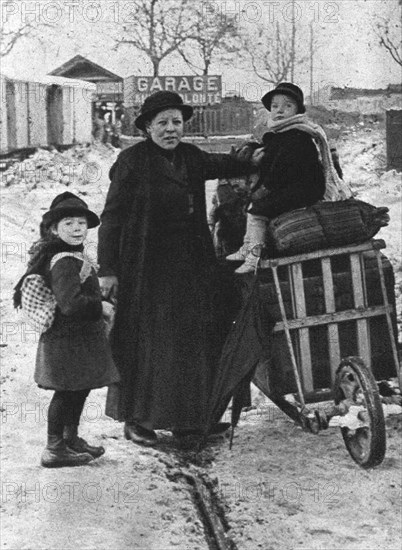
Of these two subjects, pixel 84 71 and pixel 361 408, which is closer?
pixel 361 408

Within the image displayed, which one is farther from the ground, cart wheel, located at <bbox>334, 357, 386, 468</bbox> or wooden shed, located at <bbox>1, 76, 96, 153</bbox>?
wooden shed, located at <bbox>1, 76, 96, 153</bbox>

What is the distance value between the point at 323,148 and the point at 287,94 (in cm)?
26

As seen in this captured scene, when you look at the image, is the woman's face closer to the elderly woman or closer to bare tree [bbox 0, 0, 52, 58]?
the elderly woman

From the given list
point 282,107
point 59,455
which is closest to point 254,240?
point 282,107

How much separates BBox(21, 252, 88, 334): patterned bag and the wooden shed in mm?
558

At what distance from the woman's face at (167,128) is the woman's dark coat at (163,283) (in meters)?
0.05

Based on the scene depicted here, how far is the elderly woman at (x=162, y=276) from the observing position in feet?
10.2

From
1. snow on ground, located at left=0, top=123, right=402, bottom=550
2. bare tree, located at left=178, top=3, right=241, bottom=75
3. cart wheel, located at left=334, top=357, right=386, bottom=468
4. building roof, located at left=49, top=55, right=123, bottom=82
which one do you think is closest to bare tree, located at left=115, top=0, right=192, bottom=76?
bare tree, located at left=178, top=3, right=241, bottom=75

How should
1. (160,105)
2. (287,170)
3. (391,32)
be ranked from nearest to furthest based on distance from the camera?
(160,105) < (287,170) < (391,32)

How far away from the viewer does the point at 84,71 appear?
3336 mm

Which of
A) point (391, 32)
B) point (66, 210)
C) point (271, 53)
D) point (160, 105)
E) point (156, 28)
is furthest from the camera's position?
point (391, 32)

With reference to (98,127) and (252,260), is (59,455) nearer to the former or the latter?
(252,260)

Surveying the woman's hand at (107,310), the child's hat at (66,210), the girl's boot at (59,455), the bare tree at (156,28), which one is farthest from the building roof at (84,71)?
the girl's boot at (59,455)

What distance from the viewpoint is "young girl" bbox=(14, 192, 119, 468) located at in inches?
111
